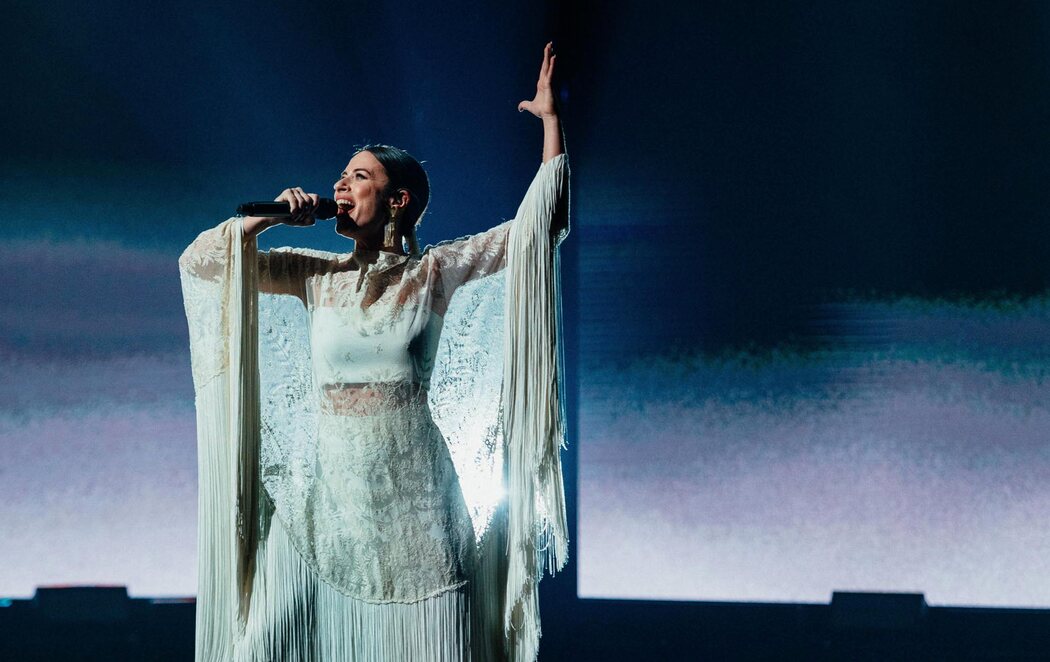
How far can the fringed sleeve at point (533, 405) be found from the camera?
49.3 inches

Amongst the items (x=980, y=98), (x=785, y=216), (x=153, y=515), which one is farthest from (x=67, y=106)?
(x=980, y=98)

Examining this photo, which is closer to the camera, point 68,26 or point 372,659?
point 372,659

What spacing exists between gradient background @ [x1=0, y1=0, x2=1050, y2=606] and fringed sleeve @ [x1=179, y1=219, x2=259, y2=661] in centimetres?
72

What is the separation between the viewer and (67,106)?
2.02 metres

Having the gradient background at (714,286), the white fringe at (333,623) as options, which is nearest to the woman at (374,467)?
the white fringe at (333,623)

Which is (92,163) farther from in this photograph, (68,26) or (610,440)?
(610,440)

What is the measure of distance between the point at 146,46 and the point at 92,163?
264 millimetres

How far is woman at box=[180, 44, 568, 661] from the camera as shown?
124 centimetres

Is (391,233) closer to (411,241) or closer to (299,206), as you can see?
(411,241)

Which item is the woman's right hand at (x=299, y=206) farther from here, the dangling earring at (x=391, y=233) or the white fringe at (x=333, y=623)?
the white fringe at (x=333, y=623)

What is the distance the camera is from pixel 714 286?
2.04 metres

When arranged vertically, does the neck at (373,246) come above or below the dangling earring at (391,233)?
below

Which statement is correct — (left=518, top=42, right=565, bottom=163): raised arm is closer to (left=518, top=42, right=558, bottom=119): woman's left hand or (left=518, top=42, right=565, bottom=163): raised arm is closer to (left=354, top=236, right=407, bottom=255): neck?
(left=518, top=42, right=558, bottom=119): woman's left hand

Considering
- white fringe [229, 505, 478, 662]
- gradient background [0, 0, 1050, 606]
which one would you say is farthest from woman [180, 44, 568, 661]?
gradient background [0, 0, 1050, 606]
